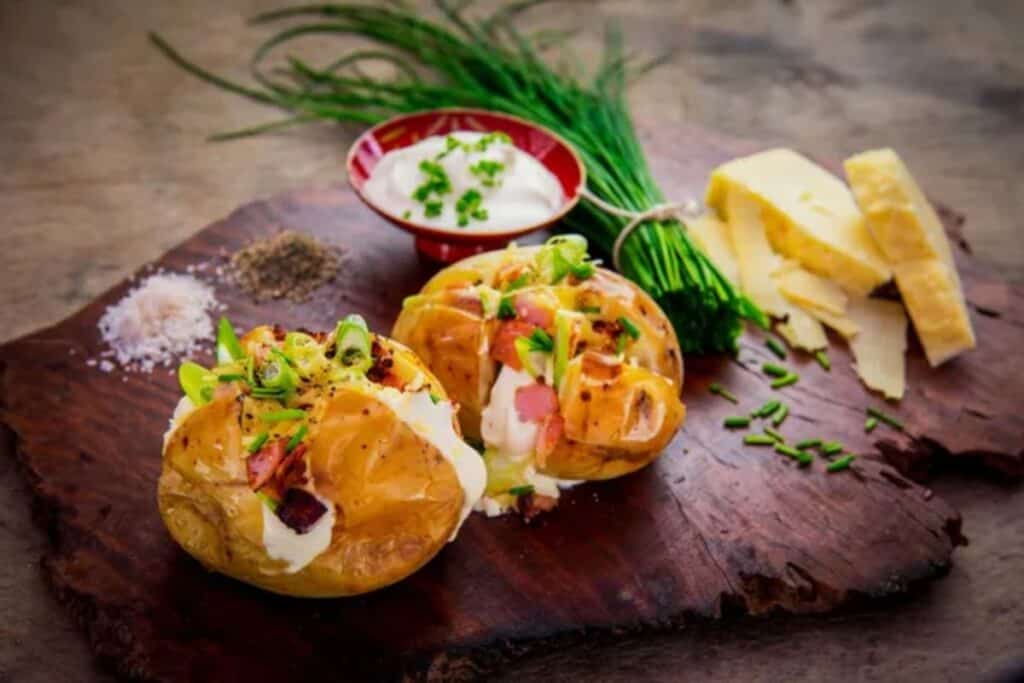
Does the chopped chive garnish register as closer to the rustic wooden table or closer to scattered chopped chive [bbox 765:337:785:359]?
the rustic wooden table

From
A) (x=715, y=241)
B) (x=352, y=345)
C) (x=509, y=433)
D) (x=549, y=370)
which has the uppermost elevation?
(x=352, y=345)

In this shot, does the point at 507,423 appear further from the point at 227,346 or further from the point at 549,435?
the point at 227,346

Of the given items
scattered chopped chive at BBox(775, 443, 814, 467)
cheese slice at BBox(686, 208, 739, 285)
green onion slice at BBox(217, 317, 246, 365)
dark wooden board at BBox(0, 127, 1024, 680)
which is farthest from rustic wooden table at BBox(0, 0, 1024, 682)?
green onion slice at BBox(217, 317, 246, 365)

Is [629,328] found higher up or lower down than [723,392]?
higher up

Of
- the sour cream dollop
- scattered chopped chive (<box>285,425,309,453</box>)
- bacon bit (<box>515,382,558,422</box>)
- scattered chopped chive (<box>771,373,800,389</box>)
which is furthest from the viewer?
the sour cream dollop

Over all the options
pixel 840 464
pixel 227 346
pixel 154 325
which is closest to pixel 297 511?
pixel 227 346

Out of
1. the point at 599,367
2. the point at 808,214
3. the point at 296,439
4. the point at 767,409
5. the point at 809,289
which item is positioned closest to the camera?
the point at 296,439
